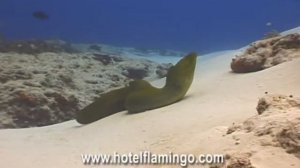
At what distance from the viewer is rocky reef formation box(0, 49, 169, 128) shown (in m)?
6.52

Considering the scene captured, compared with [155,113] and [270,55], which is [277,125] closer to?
[155,113]

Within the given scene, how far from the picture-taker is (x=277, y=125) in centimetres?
239

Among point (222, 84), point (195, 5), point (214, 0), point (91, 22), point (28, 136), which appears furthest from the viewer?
point (195, 5)

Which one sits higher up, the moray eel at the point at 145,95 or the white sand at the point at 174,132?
the moray eel at the point at 145,95

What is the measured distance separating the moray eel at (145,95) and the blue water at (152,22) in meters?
25.8

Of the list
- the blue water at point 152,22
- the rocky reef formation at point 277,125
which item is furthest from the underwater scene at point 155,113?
the blue water at point 152,22

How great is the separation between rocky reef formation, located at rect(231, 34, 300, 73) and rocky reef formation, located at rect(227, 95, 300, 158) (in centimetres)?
298

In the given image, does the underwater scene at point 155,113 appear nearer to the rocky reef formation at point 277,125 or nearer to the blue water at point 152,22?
the rocky reef formation at point 277,125

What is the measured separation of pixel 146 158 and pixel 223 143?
74 centimetres

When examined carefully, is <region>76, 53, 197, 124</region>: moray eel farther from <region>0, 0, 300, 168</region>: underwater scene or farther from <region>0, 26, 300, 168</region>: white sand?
<region>0, 26, 300, 168</region>: white sand

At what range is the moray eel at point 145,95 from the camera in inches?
201

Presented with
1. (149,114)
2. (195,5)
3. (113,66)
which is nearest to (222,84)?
(149,114)

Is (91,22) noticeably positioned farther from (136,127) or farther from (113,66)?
(136,127)

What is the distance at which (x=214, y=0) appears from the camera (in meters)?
89.6
